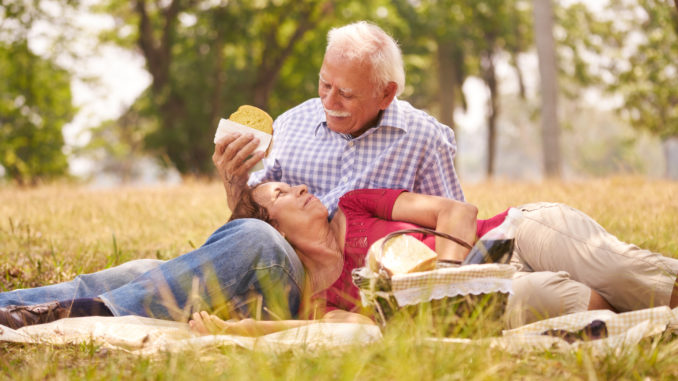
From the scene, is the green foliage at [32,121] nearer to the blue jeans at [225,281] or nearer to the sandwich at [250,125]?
the sandwich at [250,125]

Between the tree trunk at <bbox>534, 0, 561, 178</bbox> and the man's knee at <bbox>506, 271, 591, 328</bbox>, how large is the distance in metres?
11.4

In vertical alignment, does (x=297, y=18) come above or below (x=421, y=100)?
above

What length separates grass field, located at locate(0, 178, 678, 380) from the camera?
2.18 metres

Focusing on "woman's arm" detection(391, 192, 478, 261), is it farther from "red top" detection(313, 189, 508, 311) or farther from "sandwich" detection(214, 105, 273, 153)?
"sandwich" detection(214, 105, 273, 153)

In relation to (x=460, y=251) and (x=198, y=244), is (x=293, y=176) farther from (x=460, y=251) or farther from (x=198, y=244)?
(x=460, y=251)

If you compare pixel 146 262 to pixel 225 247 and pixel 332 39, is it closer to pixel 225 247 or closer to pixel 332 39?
pixel 225 247

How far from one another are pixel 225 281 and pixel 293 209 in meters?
0.58

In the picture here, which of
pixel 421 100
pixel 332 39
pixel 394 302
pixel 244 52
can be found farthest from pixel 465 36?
pixel 394 302

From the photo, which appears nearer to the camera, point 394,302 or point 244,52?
point 394,302

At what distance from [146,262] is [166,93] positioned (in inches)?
677

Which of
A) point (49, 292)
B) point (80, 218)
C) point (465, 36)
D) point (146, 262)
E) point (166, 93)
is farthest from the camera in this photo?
point (465, 36)

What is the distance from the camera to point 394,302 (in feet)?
8.54

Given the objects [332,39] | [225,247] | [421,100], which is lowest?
[421,100]

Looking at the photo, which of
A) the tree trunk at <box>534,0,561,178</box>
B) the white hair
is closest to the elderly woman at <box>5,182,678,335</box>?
the white hair
